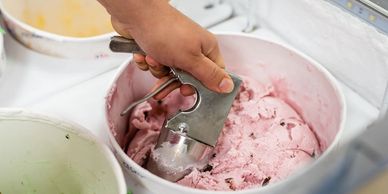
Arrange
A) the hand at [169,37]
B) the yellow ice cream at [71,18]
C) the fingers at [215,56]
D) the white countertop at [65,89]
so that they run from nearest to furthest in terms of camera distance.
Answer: the hand at [169,37] < the fingers at [215,56] < the white countertop at [65,89] < the yellow ice cream at [71,18]

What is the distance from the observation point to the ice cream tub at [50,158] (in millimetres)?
677

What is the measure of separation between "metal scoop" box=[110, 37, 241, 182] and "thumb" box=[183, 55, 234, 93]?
0.02 m

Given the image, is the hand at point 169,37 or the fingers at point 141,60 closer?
the hand at point 169,37

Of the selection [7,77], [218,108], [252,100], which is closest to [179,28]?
[218,108]

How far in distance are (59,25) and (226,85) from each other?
457 mm

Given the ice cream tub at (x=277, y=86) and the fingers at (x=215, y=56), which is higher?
the fingers at (x=215, y=56)

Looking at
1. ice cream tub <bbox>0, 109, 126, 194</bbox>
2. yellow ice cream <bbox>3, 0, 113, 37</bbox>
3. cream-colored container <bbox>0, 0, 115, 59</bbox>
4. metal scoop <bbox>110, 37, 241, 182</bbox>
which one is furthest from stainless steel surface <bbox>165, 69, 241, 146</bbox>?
yellow ice cream <bbox>3, 0, 113, 37</bbox>

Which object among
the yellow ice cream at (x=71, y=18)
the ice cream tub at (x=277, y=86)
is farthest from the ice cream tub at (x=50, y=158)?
the yellow ice cream at (x=71, y=18)

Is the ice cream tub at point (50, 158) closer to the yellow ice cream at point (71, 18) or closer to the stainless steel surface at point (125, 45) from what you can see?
the stainless steel surface at point (125, 45)

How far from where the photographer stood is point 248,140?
0.82 metres

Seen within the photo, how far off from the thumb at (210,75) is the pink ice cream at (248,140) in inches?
4.3

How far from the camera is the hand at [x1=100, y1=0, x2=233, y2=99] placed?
613mm

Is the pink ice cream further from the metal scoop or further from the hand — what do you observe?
the hand

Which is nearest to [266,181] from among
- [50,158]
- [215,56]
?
[215,56]
